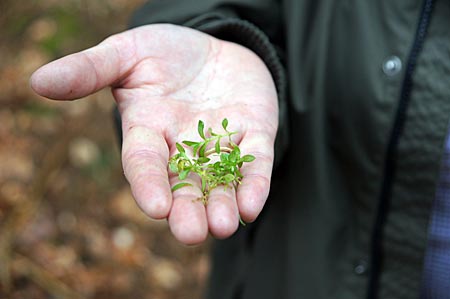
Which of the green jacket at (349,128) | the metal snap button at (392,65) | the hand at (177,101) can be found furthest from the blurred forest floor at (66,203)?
the metal snap button at (392,65)

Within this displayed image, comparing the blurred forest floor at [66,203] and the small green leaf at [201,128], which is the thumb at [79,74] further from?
the blurred forest floor at [66,203]

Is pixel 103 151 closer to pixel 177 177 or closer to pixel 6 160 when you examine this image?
pixel 6 160

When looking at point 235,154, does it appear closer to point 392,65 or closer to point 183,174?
point 183,174

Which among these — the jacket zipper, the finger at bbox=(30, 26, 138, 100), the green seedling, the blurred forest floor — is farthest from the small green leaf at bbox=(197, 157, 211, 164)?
the blurred forest floor

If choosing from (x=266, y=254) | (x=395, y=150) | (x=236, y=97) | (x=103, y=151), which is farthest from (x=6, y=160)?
(x=395, y=150)

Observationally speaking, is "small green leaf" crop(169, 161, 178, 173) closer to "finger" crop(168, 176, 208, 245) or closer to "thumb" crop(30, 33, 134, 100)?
"finger" crop(168, 176, 208, 245)

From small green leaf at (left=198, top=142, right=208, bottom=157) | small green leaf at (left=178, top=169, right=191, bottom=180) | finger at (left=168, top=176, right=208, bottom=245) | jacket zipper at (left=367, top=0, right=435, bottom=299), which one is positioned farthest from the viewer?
jacket zipper at (left=367, top=0, right=435, bottom=299)

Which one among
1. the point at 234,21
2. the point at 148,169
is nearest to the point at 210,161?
the point at 148,169
